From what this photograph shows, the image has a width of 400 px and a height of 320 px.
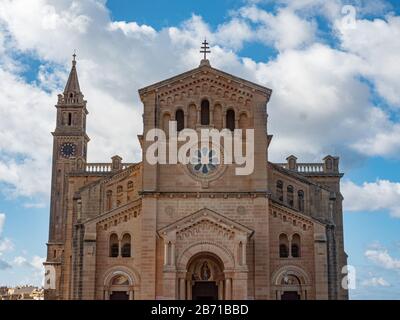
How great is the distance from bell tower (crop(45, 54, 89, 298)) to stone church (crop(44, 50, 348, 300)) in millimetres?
44863

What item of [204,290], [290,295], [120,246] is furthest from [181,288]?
[290,295]

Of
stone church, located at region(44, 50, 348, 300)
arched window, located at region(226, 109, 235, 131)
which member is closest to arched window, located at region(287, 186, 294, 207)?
stone church, located at region(44, 50, 348, 300)

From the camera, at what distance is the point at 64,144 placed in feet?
321

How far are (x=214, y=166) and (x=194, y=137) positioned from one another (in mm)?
2359

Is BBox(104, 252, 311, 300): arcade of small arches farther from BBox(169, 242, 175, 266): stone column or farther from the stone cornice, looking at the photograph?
the stone cornice

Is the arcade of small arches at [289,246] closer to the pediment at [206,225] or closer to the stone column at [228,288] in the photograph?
the pediment at [206,225]

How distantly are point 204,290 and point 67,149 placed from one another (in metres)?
55.6

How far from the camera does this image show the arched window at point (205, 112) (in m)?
48.1

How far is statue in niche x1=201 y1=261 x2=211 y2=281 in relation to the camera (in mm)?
46156

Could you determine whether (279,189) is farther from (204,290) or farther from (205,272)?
(204,290)

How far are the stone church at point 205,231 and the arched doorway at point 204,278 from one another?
0.06 metres

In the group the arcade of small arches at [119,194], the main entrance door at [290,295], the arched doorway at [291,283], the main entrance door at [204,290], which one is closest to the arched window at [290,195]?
the arched doorway at [291,283]
